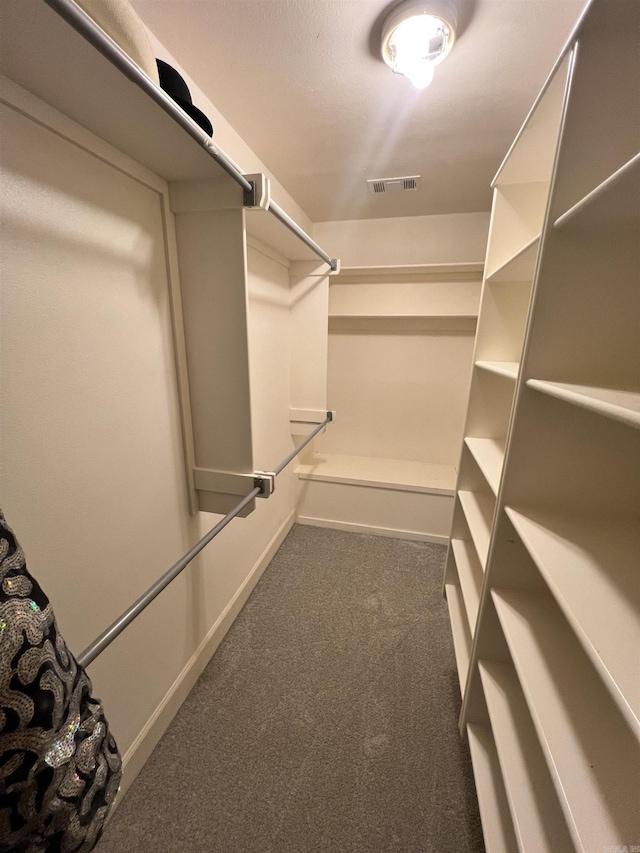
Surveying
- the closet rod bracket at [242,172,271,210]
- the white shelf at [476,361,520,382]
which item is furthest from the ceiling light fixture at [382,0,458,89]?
the white shelf at [476,361,520,382]

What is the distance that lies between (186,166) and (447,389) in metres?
2.30

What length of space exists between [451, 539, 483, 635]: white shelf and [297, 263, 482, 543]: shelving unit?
744 millimetres

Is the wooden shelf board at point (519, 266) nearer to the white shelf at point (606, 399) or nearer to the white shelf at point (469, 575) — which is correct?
the white shelf at point (606, 399)

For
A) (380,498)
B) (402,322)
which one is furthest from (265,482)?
(402,322)

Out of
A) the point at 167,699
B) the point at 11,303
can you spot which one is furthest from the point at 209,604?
the point at 11,303

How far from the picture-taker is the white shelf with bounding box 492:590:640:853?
1.76 feet

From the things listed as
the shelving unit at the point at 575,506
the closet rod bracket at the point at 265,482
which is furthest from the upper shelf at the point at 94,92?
the closet rod bracket at the point at 265,482

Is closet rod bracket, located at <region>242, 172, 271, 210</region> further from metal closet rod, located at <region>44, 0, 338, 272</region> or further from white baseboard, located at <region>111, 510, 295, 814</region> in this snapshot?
white baseboard, located at <region>111, 510, 295, 814</region>

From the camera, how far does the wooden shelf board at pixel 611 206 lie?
1.71 feet

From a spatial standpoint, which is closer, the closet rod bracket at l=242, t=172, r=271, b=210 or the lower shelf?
the closet rod bracket at l=242, t=172, r=271, b=210

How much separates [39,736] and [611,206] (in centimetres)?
127

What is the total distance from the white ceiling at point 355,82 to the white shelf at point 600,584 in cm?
146

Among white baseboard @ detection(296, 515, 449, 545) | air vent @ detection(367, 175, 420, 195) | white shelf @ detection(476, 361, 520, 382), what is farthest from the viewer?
white baseboard @ detection(296, 515, 449, 545)

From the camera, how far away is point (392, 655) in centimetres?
161
